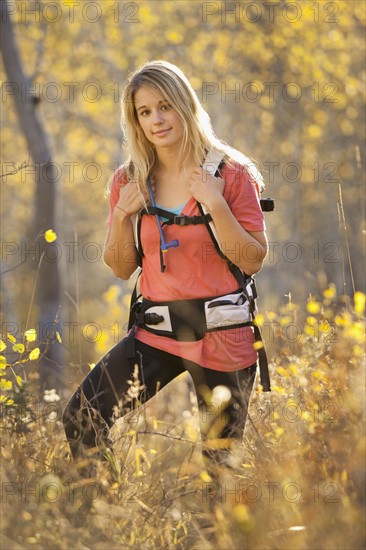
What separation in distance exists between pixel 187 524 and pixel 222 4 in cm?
1468

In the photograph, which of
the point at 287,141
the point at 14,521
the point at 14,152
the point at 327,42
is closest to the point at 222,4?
the point at 327,42

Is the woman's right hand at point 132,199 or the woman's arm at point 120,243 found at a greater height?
the woman's right hand at point 132,199

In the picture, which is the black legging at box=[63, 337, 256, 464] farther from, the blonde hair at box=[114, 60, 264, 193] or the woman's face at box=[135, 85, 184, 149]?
the woman's face at box=[135, 85, 184, 149]

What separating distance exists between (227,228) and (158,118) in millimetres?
678

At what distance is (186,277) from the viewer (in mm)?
4531

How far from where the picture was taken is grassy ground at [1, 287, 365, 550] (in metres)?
3.95

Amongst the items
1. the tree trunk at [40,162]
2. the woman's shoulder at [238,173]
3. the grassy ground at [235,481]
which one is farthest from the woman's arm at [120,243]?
the tree trunk at [40,162]

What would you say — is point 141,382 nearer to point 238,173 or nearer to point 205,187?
point 205,187

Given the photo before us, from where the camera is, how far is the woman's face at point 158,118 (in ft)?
15.4

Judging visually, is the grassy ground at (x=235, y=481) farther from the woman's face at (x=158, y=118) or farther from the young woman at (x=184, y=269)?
the woman's face at (x=158, y=118)

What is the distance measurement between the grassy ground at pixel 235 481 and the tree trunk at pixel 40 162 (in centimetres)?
510

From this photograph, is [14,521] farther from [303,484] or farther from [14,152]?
[14,152]

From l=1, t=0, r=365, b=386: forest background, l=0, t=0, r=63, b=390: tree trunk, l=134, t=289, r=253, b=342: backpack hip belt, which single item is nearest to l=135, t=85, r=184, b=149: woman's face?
l=134, t=289, r=253, b=342: backpack hip belt

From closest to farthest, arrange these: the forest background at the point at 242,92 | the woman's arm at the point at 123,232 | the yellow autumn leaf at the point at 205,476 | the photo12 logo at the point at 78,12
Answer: the yellow autumn leaf at the point at 205,476 → the woman's arm at the point at 123,232 → the photo12 logo at the point at 78,12 → the forest background at the point at 242,92
